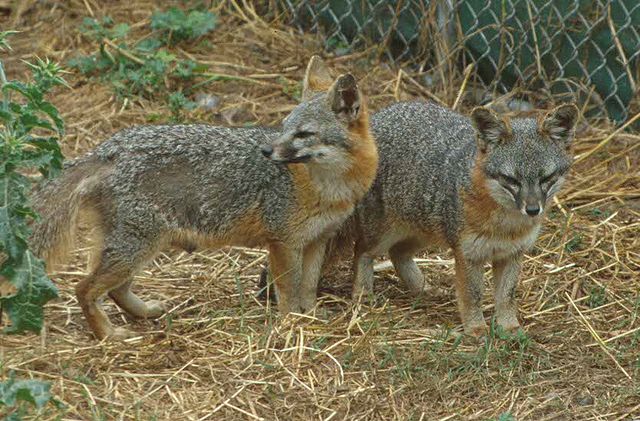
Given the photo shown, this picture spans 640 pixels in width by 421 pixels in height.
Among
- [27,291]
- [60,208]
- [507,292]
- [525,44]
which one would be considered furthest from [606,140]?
[27,291]

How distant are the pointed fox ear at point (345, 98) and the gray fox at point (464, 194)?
0.60 meters

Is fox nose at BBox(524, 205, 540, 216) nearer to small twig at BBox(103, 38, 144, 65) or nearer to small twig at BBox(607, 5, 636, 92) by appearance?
small twig at BBox(607, 5, 636, 92)

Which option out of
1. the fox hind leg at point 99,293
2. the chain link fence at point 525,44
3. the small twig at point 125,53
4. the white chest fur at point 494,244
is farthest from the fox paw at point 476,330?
the small twig at point 125,53

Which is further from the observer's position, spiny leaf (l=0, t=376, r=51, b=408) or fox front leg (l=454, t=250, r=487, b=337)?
fox front leg (l=454, t=250, r=487, b=337)

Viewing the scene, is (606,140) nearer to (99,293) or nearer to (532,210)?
(532,210)

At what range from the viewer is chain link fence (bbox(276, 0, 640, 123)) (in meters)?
9.11

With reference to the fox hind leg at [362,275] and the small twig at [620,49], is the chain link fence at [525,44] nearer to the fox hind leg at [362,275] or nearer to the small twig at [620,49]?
the small twig at [620,49]

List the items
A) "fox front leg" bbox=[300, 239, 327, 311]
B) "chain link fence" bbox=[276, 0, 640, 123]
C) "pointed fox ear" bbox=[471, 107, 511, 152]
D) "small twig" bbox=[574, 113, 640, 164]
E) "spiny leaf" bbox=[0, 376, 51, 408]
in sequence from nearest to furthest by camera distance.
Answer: "spiny leaf" bbox=[0, 376, 51, 408] < "pointed fox ear" bbox=[471, 107, 511, 152] < "fox front leg" bbox=[300, 239, 327, 311] < "small twig" bbox=[574, 113, 640, 164] < "chain link fence" bbox=[276, 0, 640, 123]

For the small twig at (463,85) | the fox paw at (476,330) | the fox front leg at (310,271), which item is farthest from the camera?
the small twig at (463,85)

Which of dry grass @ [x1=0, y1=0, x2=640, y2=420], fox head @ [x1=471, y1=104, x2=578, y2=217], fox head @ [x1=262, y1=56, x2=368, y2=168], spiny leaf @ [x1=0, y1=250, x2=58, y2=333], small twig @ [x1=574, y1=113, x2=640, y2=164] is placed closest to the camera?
spiny leaf @ [x1=0, y1=250, x2=58, y2=333]

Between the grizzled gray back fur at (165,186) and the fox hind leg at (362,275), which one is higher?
the grizzled gray back fur at (165,186)

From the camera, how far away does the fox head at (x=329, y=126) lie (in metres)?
6.50

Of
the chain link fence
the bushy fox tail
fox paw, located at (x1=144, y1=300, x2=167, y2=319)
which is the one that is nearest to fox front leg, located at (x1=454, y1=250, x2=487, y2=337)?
fox paw, located at (x1=144, y1=300, x2=167, y2=319)

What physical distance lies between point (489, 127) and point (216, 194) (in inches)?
59.1
